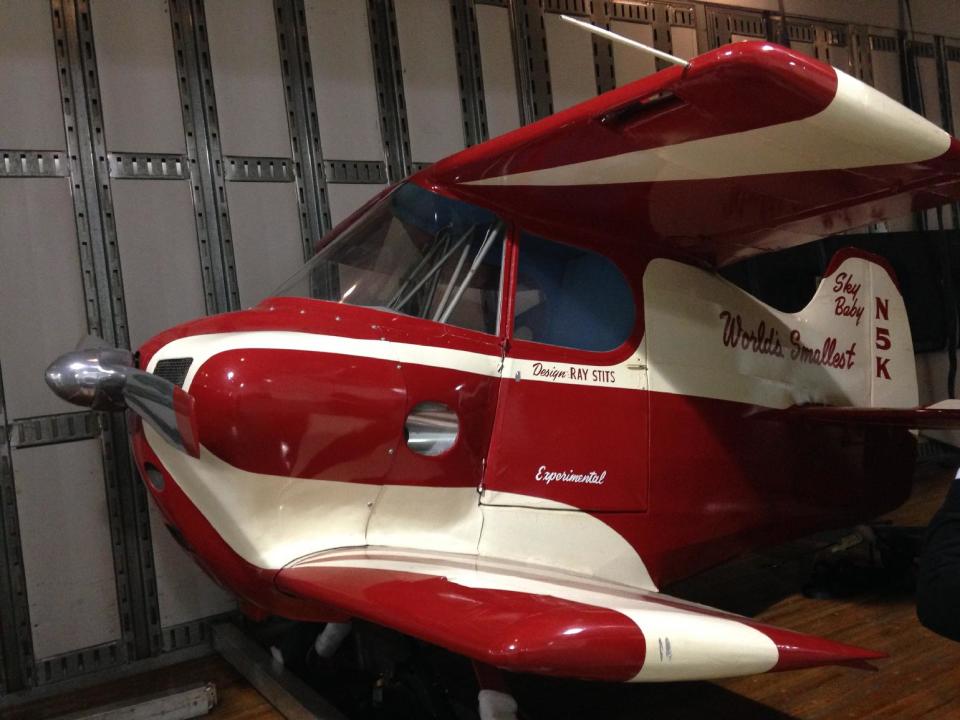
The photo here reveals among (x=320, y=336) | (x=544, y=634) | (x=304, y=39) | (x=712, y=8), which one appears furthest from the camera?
(x=712, y=8)

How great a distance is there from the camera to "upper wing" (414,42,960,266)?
1.69 meters

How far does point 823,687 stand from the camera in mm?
2412

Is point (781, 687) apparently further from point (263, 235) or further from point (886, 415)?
point (263, 235)

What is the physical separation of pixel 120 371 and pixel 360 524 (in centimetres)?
69

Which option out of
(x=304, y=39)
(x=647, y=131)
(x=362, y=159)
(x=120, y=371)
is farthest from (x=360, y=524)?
(x=304, y=39)

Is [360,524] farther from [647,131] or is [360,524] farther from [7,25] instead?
[7,25]

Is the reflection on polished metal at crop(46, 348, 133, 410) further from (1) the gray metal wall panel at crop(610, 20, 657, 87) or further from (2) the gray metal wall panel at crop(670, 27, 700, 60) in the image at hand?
(2) the gray metal wall panel at crop(670, 27, 700, 60)

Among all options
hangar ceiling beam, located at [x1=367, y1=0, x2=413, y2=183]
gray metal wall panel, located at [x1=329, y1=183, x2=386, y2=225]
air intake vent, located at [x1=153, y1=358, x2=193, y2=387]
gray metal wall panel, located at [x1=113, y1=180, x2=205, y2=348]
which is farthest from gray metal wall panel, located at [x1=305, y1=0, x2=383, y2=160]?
air intake vent, located at [x1=153, y1=358, x2=193, y2=387]

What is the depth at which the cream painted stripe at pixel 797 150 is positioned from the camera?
69.1 inches

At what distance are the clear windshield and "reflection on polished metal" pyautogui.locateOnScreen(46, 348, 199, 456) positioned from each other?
0.55 m

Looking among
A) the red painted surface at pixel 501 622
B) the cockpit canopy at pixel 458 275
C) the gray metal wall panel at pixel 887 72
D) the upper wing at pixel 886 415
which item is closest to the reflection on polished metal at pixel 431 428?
the cockpit canopy at pixel 458 275

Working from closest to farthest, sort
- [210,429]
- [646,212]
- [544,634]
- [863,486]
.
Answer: [544,634] → [210,429] → [646,212] → [863,486]

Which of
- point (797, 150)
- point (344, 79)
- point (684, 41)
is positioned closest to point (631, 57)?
point (684, 41)

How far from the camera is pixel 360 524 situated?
1994mm
